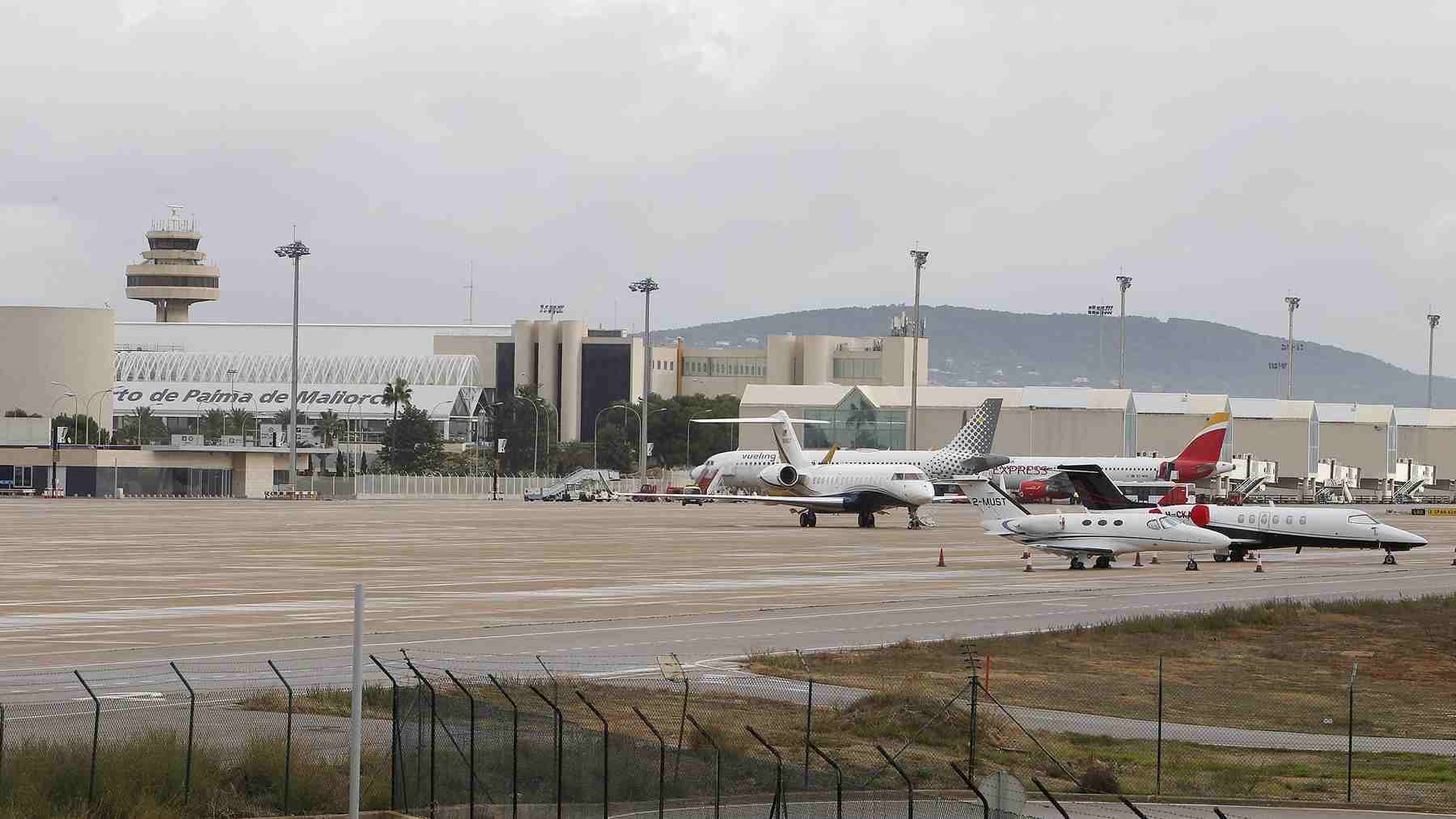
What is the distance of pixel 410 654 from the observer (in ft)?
101

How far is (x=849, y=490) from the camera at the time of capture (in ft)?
294

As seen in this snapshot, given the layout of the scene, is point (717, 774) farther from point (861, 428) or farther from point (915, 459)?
point (861, 428)

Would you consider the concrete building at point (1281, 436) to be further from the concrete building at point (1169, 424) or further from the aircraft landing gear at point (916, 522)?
the aircraft landing gear at point (916, 522)

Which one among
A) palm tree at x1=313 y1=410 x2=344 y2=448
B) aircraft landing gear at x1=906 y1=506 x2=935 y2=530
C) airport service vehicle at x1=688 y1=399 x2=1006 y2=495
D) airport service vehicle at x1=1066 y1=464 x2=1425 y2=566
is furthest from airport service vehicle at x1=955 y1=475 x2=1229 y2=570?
palm tree at x1=313 y1=410 x2=344 y2=448

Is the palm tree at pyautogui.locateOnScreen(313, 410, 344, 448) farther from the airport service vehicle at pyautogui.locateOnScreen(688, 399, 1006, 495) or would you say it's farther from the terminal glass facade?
the airport service vehicle at pyautogui.locateOnScreen(688, 399, 1006, 495)

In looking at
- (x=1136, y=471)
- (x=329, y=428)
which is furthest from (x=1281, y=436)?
(x=329, y=428)

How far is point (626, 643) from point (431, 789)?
51.3ft

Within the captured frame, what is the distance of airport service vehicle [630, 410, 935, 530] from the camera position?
87188mm

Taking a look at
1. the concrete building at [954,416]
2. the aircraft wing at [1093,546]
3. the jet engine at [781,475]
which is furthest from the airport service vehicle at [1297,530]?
the concrete building at [954,416]

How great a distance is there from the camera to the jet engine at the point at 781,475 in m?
93.7

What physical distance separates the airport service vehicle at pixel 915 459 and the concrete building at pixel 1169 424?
64237mm

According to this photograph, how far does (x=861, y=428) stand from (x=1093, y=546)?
373 ft

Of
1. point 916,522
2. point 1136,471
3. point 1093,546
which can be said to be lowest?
point 916,522

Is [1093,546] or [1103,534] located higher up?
[1103,534]
